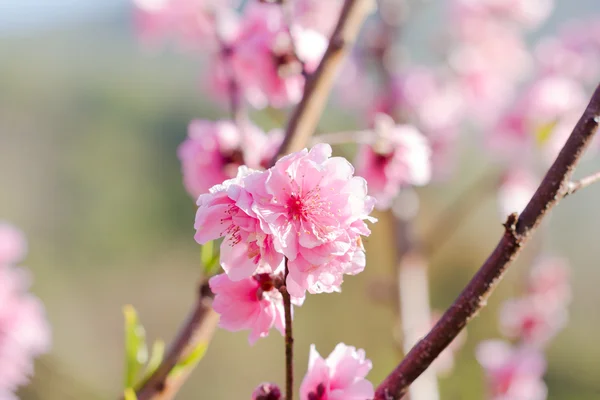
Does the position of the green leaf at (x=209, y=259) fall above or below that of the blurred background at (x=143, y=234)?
below

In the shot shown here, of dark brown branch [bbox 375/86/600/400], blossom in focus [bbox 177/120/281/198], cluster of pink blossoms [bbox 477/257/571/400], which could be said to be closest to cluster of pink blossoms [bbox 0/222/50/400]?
blossom in focus [bbox 177/120/281/198]

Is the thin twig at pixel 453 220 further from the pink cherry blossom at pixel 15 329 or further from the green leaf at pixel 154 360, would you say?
the pink cherry blossom at pixel 15 329

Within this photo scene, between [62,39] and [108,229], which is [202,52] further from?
[62,39]

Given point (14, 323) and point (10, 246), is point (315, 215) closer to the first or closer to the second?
point (10, 246)

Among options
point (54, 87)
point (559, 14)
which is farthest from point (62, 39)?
point (559, 14)

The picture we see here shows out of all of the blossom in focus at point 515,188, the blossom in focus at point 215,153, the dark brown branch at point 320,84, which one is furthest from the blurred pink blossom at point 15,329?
the blossom in focus at point 515,188

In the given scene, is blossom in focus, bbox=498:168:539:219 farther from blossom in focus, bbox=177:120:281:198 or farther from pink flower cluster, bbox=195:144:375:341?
pink flower cluster, bbox=195:144:375:341

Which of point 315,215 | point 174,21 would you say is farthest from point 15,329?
point 315,215
